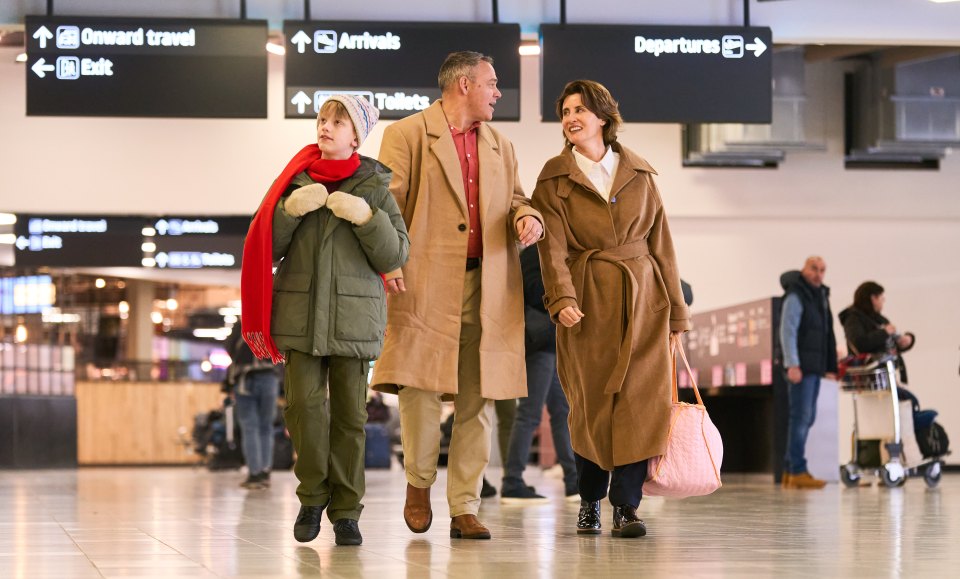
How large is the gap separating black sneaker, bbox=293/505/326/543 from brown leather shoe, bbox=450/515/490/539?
596 millimetres

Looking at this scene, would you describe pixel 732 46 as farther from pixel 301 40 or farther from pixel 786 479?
pixel 786 479

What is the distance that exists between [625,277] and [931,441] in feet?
22.7

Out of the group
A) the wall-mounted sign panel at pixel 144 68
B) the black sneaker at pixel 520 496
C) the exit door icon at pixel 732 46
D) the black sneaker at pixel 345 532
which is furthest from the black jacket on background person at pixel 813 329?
the black sneaker at pixel 345 532

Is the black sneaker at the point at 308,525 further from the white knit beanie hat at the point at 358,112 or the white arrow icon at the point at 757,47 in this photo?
the white arrow icon at the point at 757,47

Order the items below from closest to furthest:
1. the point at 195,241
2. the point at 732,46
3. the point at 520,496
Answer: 1. the point at 520,496
2. the point at 732,46
3. the point at 195,241

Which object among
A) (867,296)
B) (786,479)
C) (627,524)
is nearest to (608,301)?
(627,524)

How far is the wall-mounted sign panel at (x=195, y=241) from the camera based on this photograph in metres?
13.7

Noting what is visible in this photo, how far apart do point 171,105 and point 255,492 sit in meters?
3.03

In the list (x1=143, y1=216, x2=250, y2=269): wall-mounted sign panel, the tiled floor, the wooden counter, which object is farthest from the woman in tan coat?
the wooden counter

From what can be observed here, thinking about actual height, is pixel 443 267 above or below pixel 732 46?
below

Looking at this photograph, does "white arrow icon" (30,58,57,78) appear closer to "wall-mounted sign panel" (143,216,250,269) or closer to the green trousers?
the green trousers

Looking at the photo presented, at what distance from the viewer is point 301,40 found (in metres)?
8.84

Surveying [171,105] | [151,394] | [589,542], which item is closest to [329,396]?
[589,542]

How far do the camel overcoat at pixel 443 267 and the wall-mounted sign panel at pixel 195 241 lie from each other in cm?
874
